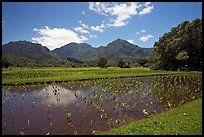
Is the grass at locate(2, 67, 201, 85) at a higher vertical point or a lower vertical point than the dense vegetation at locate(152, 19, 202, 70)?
lower

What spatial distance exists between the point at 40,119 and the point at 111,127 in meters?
4.60

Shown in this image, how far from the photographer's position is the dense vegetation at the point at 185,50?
56.7 m

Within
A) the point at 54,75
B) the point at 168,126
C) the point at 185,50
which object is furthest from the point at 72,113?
the point at 185,50

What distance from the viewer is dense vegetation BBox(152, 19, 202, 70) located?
5672cm

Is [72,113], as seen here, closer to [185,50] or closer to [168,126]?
[168,126]

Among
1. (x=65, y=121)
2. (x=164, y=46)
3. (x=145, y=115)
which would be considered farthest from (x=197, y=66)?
(x=65, y=121)

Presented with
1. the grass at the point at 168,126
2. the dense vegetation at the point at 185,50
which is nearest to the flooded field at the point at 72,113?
the grass at the point at 168,126

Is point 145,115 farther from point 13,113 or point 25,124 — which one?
point 13,113

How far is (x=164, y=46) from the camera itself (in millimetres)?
64000

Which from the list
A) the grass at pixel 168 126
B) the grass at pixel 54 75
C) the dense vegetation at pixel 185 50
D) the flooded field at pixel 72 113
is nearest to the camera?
the grass at pixel 168 126

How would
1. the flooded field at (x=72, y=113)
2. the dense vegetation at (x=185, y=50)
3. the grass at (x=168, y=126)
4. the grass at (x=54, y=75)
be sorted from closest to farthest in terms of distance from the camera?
1. the grass at (x=168, y=126)
2. the flooded field at (x=72, y=113)
3. the grass at (x=54, y=75)
4. the dense vegetation at (x=185, y=50)

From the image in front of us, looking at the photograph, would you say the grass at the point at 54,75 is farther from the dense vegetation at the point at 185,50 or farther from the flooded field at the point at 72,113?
the flooded field at the point at 72,113

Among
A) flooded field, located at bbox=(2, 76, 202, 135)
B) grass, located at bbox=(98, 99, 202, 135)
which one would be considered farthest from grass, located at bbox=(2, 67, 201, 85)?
grass, located at bbox=(98, 99, 202, 135)

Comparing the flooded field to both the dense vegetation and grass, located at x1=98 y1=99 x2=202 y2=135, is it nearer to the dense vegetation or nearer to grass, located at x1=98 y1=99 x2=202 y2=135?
grass, located at x1=98 y1=99 x2=202 y2=135
